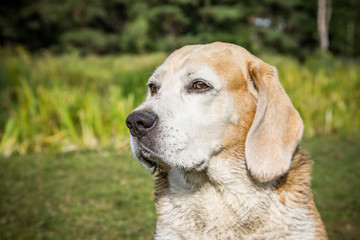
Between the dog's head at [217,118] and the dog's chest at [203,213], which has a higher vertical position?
the dog's head at [217,118]

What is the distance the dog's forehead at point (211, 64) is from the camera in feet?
8.30

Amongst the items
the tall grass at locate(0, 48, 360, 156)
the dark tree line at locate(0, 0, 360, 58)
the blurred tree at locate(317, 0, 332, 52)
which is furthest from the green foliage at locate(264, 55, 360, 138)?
the blurred tree at locate(317, 0, 332, 52)

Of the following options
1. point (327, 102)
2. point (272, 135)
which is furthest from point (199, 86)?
point (327, 102)

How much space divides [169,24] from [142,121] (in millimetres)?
28776

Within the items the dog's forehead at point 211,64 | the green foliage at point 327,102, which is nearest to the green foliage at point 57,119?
the dog's forehead at point 211,64

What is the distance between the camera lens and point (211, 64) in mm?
2547

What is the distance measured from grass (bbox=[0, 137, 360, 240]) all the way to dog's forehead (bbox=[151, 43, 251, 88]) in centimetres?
221

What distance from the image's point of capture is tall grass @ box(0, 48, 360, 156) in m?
6.70

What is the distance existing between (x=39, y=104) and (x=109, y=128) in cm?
152

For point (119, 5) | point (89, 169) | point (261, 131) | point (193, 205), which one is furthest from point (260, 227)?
point (119, 5)

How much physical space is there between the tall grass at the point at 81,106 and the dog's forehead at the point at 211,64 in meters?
2.44

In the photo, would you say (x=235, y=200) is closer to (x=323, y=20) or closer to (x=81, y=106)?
(x=81, y=106)

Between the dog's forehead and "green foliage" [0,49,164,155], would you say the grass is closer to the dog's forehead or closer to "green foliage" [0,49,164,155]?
"green foliage" [0,49,164,155]

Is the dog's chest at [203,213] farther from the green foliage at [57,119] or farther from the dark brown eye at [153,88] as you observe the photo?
the green foliage at [57,119]
